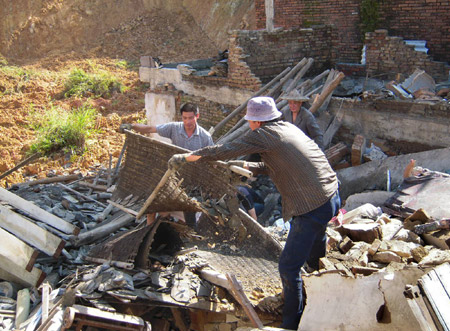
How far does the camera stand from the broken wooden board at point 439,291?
3.06m

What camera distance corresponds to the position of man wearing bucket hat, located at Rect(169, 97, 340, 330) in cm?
398

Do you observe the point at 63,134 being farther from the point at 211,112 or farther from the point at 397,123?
the point at 397,123

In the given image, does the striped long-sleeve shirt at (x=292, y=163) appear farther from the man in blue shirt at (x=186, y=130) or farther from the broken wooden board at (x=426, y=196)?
the broken wooden board at (x=426, y=196)

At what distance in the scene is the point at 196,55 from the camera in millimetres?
21250

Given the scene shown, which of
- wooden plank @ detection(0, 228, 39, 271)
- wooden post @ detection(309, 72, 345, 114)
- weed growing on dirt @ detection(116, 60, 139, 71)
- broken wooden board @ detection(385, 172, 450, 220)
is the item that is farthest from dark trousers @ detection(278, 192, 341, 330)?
weed growing on dirt @ detection(116, 60, 139, 71)

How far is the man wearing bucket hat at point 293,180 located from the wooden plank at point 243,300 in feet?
0.85

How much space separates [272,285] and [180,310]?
0.90m

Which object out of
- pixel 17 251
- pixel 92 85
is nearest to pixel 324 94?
pixel 17 251

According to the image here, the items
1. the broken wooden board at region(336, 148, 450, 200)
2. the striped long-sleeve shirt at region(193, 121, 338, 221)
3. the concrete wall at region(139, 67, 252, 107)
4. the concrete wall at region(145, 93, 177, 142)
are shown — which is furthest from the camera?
the concrete wall at region(145, 93, 177, 142)

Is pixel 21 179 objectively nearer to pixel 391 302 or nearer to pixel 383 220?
pixel 383 220

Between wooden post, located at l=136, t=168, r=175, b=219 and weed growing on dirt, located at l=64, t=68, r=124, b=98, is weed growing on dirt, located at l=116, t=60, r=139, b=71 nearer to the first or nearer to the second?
weed growing on dirt, located at l=64, t=68, r=124, b=98

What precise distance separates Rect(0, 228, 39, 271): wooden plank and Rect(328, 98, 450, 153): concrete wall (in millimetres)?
5196

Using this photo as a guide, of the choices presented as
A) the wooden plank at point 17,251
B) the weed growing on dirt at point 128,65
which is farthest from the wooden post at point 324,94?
the weed growing on dirt at point 128,65

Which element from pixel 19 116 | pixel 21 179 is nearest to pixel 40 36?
pixel 19 116
